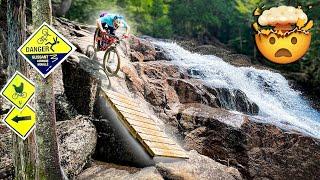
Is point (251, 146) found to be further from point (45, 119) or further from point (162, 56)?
point (162, 56)

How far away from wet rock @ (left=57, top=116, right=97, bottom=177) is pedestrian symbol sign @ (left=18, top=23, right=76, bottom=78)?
2.36m

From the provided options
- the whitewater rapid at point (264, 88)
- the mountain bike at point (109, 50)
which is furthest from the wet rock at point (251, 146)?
the whitewater rapid at point (264, 88)

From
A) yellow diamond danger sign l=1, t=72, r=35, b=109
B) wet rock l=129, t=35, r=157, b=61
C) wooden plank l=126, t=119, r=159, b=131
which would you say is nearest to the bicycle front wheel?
wooden plank l=126, t=119, r=159, b=131

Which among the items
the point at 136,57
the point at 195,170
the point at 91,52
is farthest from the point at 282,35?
the point at 195,170

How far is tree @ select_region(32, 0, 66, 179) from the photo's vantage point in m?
6.84

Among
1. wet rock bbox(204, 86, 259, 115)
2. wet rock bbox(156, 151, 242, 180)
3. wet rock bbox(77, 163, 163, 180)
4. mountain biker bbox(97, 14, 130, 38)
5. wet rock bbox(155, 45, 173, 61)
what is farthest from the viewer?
wet rock bbox(155, 45, 173, 61)

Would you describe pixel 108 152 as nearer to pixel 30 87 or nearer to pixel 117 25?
pixel 30 87

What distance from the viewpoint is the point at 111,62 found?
459 inches

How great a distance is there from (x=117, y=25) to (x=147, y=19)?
27459 mm

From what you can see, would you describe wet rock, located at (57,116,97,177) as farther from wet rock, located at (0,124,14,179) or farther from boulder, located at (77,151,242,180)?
wet rock, located at (0,124,14,179)

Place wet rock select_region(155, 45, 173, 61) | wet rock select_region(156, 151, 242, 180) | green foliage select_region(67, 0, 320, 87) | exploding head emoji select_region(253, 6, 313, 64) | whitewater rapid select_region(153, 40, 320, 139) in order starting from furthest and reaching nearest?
green foliage select_region(67, 0, 320, 87) < wet rock select_region(155, 45, 173, 61) < whitewater rapid select_region(153, 40, 320, 139) < exploding head emoji select_region(253, 6, 313, 64) < wet rock select_region(156, 151, 242, 180)

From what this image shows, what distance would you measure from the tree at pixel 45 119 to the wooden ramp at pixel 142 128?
6.82 feet

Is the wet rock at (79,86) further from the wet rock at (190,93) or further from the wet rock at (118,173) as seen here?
the wet rock at (190,93)

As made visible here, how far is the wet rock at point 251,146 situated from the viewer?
1243 centimetres
